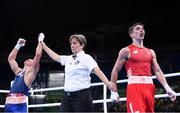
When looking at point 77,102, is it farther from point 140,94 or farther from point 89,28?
point 89,28

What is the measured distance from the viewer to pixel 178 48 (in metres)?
16.2

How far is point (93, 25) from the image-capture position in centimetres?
1797

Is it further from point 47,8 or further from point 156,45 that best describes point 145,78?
point 156,45

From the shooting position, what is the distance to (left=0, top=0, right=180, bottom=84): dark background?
15.5 meters

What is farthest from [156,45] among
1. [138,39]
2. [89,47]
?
[138,39]

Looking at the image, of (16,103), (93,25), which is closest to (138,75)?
(16,103)

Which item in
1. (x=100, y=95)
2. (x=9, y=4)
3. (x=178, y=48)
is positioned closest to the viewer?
(x=100, y=95)

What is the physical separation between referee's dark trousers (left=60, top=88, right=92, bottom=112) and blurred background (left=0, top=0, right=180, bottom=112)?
8.92 metres

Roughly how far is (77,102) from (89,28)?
45.5ft

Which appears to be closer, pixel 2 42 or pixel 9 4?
pixel 9 4

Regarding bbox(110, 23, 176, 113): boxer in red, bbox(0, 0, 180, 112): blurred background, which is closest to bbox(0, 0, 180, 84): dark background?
bbox(0, 0, 180, 112): blurred background

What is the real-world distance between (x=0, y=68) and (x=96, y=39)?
455 centimetres

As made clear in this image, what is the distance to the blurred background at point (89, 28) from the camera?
50.3 ft

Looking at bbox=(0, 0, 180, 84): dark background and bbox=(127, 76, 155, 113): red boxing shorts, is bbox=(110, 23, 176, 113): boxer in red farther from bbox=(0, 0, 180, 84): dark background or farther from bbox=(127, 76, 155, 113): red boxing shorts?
bbox=(0, 0, 180, 84): dark background
